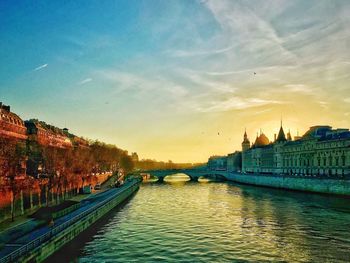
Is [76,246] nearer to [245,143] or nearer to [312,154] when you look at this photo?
[312,154]

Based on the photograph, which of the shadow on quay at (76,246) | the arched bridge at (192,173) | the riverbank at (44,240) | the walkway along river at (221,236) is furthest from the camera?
the arched bridge at (192,173)

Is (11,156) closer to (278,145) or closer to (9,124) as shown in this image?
(9,124)

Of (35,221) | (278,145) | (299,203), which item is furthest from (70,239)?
(278,145)

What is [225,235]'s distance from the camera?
40.0 meters

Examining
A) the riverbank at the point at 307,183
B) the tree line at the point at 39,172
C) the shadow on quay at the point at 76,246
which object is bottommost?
the shadow on quay at the point at 76,246

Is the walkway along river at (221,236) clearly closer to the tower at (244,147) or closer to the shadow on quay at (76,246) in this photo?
the shadow on quay at (76,246)

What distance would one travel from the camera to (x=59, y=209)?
139ft

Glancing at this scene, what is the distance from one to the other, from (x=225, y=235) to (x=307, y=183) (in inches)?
2068

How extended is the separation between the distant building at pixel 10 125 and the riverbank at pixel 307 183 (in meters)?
66.0

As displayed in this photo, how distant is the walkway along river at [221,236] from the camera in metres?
31.6

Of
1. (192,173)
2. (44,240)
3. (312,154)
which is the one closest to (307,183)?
(312,154)

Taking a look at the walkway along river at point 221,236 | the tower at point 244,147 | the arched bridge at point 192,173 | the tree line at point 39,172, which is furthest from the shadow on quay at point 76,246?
the tower at point 244,147

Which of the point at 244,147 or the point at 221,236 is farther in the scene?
the point at 244,147

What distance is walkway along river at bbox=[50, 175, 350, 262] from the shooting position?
104 feet
